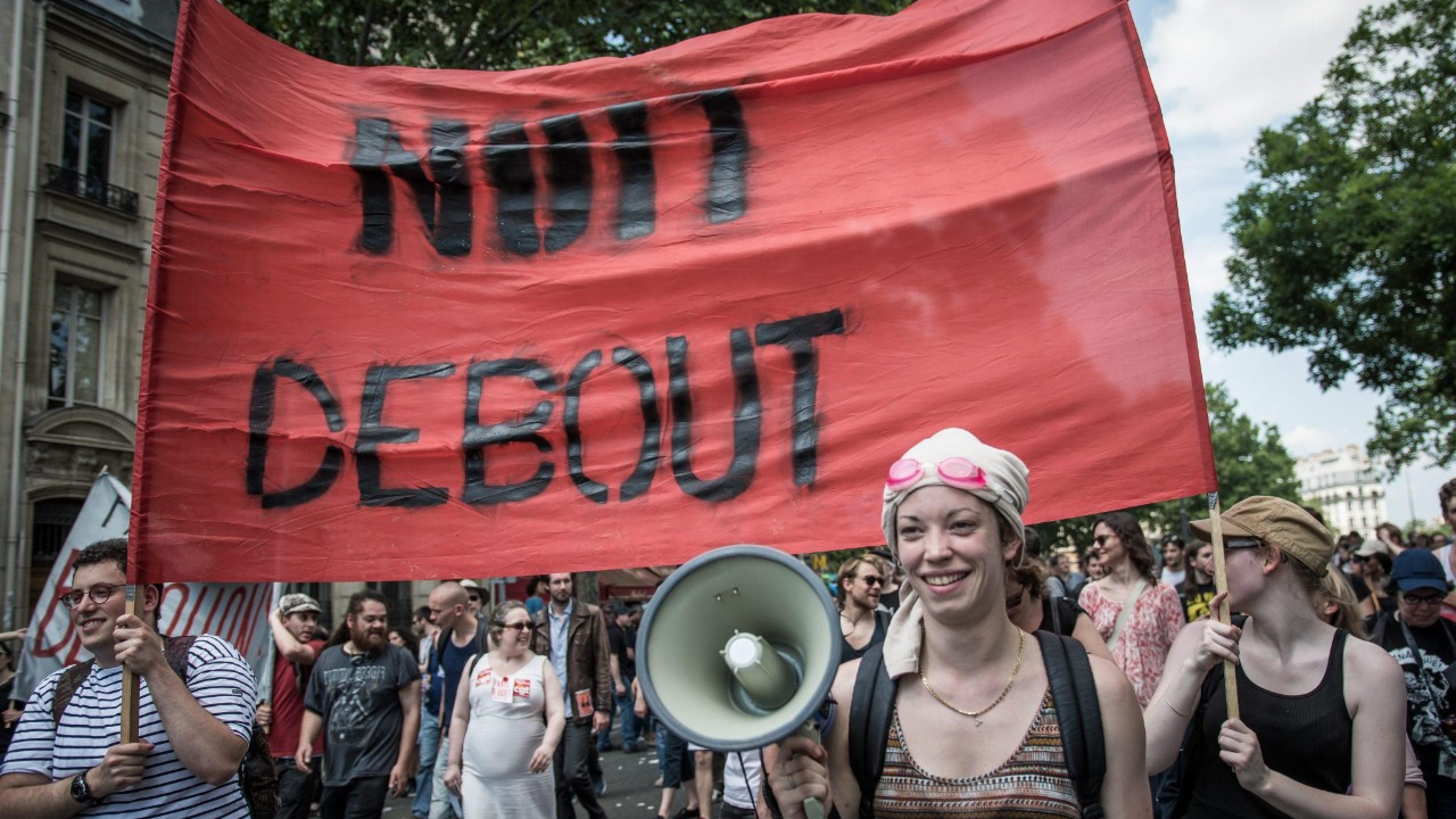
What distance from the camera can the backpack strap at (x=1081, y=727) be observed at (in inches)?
81.4

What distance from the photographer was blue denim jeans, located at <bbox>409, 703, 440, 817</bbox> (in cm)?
897

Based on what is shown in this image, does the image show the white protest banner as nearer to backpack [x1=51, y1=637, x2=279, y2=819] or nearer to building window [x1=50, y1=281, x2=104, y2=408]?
backpack [x1=51, y1=637, x2=279, y2=819]

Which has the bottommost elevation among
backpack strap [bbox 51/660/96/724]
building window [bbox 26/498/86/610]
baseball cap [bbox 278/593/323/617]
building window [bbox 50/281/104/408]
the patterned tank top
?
the patterned tank top

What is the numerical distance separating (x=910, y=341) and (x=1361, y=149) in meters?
20.5

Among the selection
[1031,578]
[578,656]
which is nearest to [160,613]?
[578,656]

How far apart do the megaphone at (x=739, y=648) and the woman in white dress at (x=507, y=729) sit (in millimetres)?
4373

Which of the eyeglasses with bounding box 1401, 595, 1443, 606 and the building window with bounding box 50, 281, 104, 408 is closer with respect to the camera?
Result: the eyeglasses with bounding box 1401, 595, 1443, 606

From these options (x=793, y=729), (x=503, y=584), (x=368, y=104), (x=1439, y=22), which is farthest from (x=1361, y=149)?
(x=793, y=729)

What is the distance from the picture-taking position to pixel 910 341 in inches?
143

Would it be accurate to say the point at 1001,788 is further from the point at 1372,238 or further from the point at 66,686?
the point at 1372,238

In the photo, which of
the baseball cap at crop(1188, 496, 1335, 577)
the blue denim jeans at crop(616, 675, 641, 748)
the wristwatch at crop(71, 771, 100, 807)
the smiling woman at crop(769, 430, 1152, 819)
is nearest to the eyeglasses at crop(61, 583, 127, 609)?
the wristwatch at crop(71, 771, 100, 807)

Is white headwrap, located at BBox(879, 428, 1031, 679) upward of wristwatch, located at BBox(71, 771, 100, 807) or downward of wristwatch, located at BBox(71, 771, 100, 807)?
upward

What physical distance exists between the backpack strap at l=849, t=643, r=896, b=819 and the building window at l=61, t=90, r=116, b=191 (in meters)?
18.8

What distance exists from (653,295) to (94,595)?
85.5 inches
